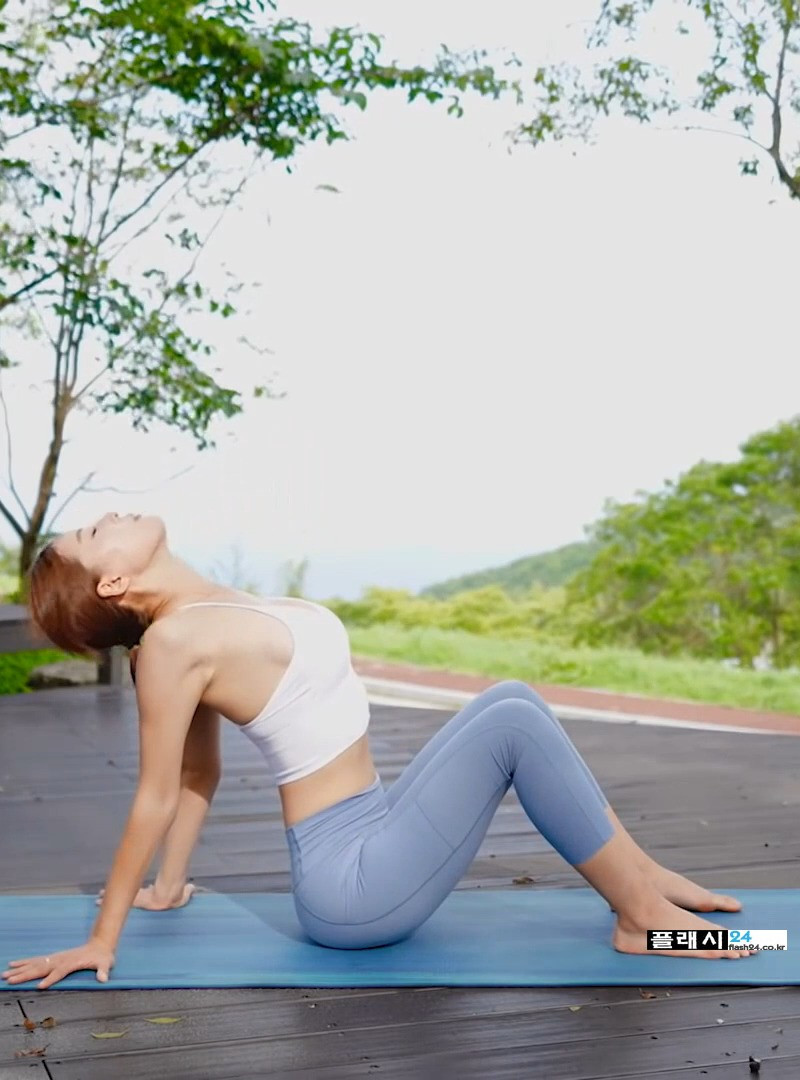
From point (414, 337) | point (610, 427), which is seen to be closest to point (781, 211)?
point (610, 427)

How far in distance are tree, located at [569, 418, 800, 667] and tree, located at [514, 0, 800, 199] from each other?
3530mm

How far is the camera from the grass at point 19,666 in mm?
6672

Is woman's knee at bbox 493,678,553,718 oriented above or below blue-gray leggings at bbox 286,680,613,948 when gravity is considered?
above

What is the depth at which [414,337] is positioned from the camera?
515 inches

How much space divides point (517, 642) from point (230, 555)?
341cm

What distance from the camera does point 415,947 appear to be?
2254 millimetres

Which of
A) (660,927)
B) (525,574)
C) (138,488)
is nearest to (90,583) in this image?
(660,927)

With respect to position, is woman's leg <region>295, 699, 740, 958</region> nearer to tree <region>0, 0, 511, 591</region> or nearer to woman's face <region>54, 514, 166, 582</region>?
woman's face <region>54, 514, 166, 582</region>

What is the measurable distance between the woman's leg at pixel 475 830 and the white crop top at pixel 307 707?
142 millimetres

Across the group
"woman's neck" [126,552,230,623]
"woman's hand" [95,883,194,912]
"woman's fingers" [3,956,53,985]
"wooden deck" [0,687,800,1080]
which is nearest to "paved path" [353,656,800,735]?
"wooden deck" [0,687,800,1080]

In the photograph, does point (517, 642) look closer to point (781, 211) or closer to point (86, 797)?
point (781, 211)

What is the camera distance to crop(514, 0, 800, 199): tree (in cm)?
739

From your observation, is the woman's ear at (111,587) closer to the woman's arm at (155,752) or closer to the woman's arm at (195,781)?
the woman's arm at (155,752)

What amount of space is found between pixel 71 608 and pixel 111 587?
0.07m
